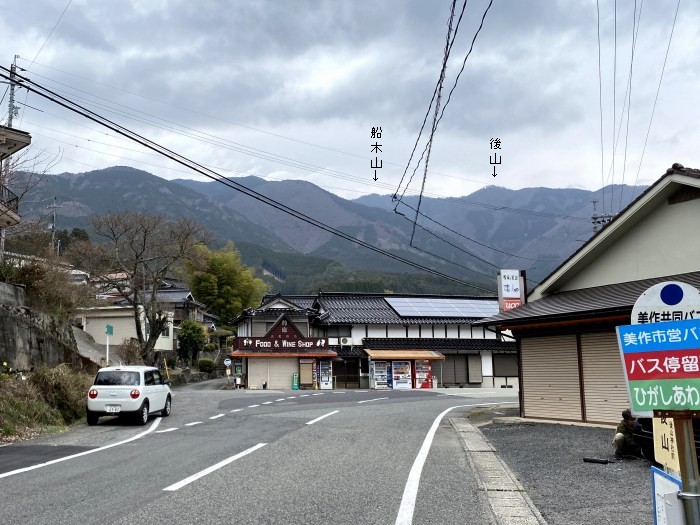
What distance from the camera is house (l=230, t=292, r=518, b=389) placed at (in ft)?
142

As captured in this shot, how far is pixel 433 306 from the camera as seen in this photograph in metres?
50.5

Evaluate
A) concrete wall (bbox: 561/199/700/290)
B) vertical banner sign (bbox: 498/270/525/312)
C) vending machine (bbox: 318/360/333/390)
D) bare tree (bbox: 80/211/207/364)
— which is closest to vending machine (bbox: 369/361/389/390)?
vending machine (bbox: 318/360/333/390)

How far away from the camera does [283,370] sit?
4350 centimetres

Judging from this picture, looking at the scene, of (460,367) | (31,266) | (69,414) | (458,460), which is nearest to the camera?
(458,460)

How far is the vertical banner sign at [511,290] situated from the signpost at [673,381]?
1502cm

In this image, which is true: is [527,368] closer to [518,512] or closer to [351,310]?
[518,512]

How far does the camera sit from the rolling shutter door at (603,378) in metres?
14.4

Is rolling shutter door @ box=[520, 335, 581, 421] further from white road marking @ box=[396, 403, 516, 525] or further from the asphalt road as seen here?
white road marking @ box=[396, 403, 516, 525]

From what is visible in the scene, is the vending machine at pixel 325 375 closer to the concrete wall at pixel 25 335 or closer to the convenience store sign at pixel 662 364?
the concrete wall at pixel 25 335

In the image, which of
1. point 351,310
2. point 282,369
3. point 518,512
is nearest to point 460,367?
point 351,310

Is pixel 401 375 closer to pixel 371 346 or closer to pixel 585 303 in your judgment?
pixel 371 346

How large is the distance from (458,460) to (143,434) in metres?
7.68

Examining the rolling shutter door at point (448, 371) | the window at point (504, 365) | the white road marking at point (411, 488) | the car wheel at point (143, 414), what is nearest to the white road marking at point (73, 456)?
the car wheel at point (143, 414)

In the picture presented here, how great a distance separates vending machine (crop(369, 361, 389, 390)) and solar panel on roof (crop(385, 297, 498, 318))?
5.50 metres
